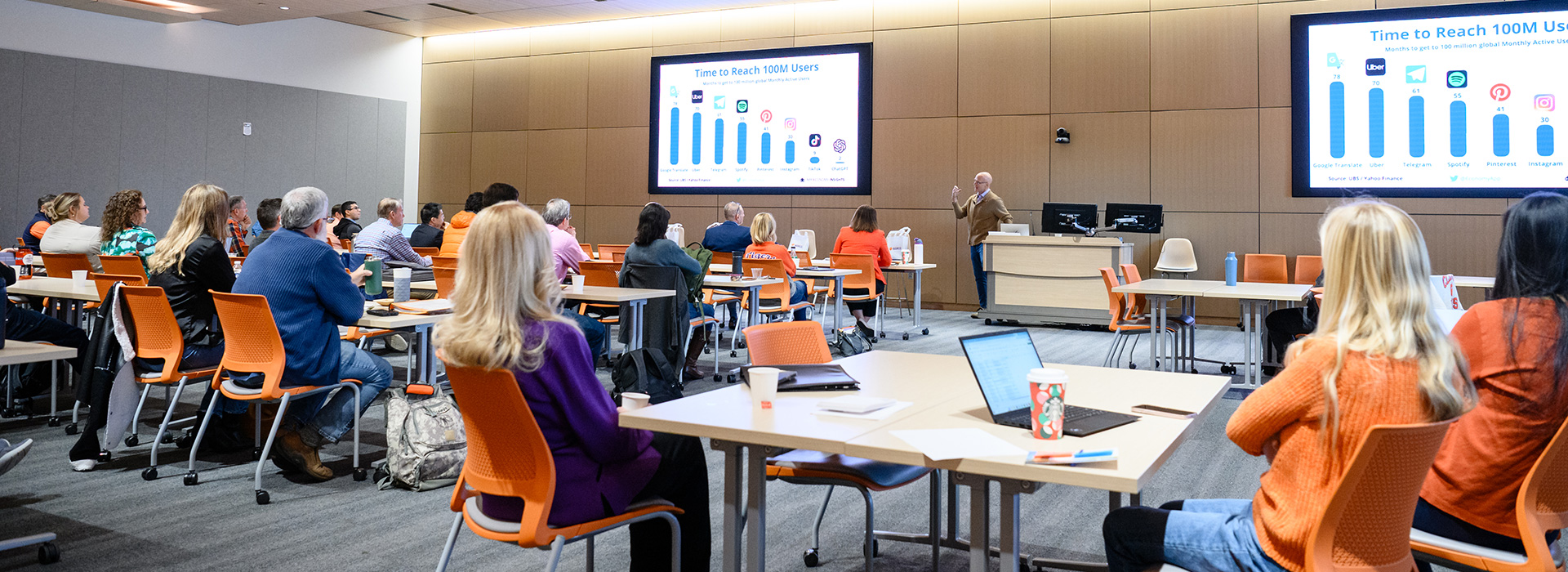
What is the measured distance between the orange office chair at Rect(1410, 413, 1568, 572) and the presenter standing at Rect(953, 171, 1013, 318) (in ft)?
26.2

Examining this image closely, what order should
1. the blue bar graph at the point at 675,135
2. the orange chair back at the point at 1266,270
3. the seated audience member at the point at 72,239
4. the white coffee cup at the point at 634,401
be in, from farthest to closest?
1. the blue bar graph at the point at 675,135
2. the orange chair back at the point at 1266,270
3. the seated audience member at the point at 72,239
4. the white coffee cup at the point at 634,401

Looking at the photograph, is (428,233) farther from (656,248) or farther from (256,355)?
Answer: (256,355)

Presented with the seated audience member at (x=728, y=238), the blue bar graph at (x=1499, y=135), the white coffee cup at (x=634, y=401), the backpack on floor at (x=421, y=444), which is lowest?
the backpack on floor at (x=421, y=444)

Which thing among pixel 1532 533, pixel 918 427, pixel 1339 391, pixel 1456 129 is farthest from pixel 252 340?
pixel 1456 129

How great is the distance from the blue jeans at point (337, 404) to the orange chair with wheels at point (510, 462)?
2008 millimetres

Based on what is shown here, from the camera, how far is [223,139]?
11.9 meters

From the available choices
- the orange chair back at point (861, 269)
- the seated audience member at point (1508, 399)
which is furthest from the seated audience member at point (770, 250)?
the seated audience member at point (1508, 399)

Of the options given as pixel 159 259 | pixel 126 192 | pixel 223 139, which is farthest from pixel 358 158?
pixel 159 259

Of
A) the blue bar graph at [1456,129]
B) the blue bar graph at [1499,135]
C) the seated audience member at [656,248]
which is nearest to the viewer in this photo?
the seated audience member at [656,248]

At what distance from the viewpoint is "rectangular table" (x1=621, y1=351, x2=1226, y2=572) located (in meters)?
1.75

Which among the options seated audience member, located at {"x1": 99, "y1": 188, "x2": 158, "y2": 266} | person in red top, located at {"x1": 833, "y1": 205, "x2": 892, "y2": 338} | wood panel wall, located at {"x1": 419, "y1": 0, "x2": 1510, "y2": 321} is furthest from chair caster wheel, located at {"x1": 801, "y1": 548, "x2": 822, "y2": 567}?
wood panel wall, located at {"x1": 419, "y1": 0, "x2": 1510, "y2": 321}

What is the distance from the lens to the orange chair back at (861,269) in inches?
318

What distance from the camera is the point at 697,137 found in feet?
40.0

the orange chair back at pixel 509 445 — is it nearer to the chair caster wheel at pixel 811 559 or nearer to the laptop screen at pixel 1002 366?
the laptop screen at pixel 1002 366
